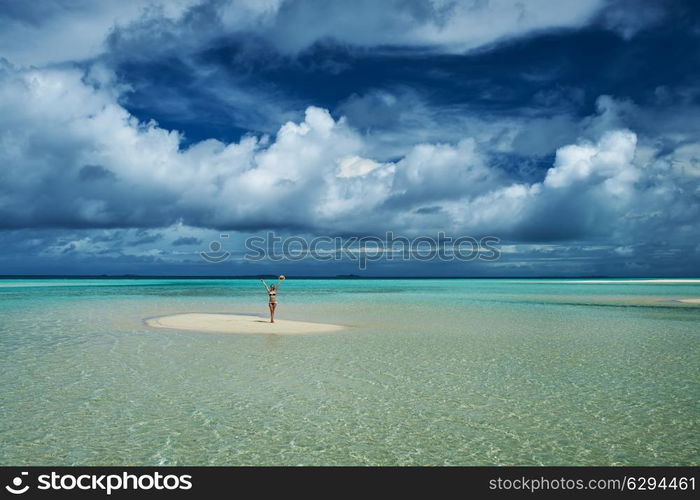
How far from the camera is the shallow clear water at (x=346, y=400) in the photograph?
9031 mm

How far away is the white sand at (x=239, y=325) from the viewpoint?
25812 mm

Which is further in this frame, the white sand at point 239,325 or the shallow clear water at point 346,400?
the white sand at point 239,325

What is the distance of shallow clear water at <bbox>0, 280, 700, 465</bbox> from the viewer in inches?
356

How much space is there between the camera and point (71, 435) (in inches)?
376

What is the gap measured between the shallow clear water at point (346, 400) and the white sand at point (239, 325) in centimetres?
257

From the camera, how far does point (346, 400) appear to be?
1244 centimetres

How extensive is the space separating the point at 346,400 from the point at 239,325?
17165mm

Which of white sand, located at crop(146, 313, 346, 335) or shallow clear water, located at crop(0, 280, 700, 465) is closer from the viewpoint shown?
shallow clear water, located at crop(0, 280, 700, 465)

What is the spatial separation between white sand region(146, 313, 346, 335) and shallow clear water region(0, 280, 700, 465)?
257 centimetres

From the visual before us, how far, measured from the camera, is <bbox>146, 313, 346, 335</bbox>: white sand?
25.8 m
